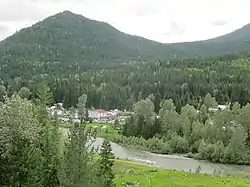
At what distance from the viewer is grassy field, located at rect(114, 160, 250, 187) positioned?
55.8 meters

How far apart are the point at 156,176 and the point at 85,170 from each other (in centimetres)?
3446

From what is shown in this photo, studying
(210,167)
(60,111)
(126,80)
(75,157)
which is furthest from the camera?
(126,80)

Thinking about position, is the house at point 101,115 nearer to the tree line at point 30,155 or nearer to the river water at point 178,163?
the river water at point 178,163

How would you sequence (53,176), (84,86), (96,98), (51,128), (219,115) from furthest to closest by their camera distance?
(84,86), (96,98), (219,115), (51,128), (53,176)

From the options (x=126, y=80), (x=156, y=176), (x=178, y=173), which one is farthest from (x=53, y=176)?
(x=126, y=80)

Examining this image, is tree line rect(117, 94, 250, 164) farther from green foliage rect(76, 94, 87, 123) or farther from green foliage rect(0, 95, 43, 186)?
green foliage rect(0, 95, 43, 186)

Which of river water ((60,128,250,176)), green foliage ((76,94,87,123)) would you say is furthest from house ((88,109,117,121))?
river water ((60,128,250,176))

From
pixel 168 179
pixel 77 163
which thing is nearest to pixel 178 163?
pixel 168 179

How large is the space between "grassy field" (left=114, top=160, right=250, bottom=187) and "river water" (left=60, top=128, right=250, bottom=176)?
824cm

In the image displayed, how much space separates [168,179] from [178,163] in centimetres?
2192

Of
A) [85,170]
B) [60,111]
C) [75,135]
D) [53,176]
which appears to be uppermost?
[75,135]

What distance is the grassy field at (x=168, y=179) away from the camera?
55.8 metres

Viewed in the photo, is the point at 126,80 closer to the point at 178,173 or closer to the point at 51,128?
the point at 178,173

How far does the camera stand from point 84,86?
181000mm
